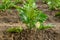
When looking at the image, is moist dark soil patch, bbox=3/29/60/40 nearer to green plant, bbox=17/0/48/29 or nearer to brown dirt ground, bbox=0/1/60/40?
brown dirt ground, bbox=0/1/60/40

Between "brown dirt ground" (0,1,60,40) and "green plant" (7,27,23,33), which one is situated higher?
A: "green plant" (7,27,23,33)

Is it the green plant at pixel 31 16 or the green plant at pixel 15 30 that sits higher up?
the green plant at pixel 31 16

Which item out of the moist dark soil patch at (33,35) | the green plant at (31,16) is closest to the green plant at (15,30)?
the moist dark soil patch at (33,35)

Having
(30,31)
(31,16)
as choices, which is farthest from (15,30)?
(31,16)

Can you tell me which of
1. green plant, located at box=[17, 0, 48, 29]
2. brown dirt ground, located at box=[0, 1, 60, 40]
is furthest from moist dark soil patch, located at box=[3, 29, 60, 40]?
green plant, located at box=[17, 0, 48, 29]

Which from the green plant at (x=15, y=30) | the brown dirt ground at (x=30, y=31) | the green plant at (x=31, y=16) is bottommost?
the brown dirt ground at (x=30, y=31)

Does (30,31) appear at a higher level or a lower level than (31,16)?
lower

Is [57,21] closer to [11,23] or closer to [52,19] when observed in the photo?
[52,19]

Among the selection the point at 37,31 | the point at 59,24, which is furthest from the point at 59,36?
the point at 59,24

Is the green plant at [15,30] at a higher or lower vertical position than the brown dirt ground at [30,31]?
higher

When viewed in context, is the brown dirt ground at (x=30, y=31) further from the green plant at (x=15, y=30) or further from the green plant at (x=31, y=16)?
the green plant at (x=31, y=16)

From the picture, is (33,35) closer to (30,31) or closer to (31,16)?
(30,31)
